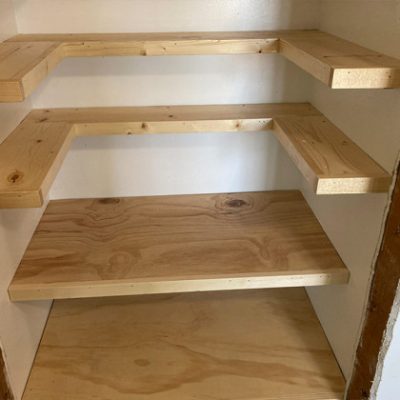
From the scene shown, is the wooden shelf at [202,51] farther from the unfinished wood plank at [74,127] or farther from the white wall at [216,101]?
the unfinished wood plank at [74,127]

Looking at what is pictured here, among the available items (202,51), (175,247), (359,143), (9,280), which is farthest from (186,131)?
(9,280)

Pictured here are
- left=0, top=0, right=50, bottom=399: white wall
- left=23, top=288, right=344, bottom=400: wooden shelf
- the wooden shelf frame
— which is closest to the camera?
the wooden shelf frame

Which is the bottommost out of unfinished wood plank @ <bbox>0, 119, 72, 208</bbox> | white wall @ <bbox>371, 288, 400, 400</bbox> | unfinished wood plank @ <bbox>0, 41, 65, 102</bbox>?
white wall @ <bbox>371, 288, 400, 400</bbox>

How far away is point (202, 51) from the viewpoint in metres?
1.07

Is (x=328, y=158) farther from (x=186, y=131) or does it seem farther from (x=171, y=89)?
(x=171, y=89)

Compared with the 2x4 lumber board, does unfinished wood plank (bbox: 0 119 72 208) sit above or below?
above

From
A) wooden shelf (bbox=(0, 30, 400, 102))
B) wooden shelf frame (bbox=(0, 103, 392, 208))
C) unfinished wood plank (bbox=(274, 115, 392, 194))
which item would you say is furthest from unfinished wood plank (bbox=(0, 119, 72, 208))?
unfinished wood plank (bbox=(274, 115, 392, 194))

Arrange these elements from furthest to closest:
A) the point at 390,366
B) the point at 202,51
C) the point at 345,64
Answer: the point at 202,51 → the point at 390,366 → the point at 345,64

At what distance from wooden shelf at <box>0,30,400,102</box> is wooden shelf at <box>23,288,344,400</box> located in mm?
765

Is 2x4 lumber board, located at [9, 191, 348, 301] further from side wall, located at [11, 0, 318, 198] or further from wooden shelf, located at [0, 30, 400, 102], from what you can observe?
wooden shelf, located at [0, 30, 400, 102]

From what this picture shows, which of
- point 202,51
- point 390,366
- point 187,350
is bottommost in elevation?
point 187,350

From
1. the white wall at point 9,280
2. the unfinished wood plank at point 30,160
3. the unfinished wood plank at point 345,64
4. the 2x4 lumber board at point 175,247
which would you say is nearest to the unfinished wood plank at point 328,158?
the unfinished wood plank at point 345,64

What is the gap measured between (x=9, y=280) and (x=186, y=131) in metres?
0.57

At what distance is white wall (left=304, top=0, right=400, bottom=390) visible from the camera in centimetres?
88
